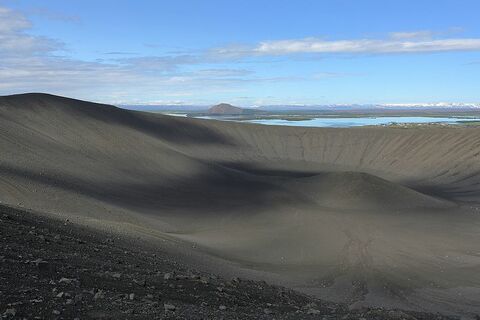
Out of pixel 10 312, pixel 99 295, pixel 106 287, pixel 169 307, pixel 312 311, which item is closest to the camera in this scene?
pixel 10 312

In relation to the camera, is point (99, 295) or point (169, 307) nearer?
point (99, 295)

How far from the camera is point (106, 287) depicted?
8.04 meters

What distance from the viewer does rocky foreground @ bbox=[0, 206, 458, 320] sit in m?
6.68

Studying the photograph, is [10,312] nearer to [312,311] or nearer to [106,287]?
[106,287]

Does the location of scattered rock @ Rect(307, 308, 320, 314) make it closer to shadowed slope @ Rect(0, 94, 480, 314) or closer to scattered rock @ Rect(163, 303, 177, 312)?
scattered rock @ Rect(163, 303, 177, 312)

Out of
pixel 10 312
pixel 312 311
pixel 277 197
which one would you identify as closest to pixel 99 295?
pixel 10 312

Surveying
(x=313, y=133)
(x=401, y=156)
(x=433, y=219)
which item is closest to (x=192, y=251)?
(x=433, y=219)

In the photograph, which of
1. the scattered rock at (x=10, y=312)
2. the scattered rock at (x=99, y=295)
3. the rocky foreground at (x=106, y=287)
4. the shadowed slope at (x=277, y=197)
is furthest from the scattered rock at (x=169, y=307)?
the shadowed slope at (x=277, y=197)

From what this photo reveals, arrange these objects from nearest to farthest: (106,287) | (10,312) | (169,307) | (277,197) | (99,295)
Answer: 1. (10,312)
2. (99,295)
3. (169,307)
4. (106,287)
5. (277,197)

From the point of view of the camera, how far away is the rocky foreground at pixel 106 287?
668 cm

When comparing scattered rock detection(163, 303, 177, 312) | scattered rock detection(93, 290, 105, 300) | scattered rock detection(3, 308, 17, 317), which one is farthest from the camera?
scattered rock detection(163, 303, 177, 312)

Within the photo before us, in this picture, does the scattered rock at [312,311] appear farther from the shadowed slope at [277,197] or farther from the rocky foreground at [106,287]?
the shadowed slope at [277,197]

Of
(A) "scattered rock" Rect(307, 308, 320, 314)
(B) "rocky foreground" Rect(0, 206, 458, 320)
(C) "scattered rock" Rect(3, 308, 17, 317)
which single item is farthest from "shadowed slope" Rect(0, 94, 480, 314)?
(C) "scattered rock" Rect(3, 308, 17, 317)

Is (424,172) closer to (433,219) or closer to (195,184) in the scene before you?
(433,219)
